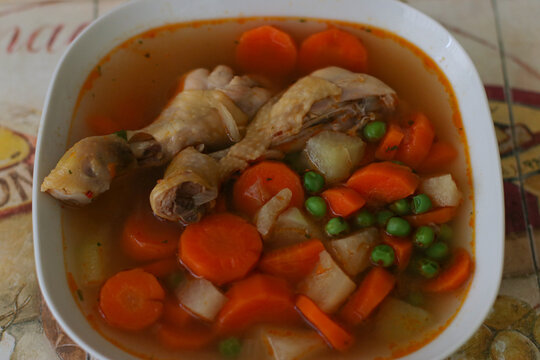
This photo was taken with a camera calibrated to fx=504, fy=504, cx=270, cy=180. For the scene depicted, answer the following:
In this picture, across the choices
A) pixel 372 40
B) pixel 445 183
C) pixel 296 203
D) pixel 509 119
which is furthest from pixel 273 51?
pixel 509 119

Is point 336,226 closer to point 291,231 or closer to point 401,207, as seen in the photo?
point 291,231

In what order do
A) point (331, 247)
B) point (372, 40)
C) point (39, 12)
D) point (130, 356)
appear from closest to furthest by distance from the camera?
point (130, 356) < point (331, 247) < point (372, 40) < point (39, 12)

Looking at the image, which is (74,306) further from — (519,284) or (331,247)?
A: (519,284)

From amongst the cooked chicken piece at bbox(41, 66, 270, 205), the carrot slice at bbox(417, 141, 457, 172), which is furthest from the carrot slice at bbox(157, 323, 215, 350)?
the carrot slice at bbox(417, 141, 457, 172)

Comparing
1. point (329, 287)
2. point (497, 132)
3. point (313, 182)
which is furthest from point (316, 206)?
point (497, 132)

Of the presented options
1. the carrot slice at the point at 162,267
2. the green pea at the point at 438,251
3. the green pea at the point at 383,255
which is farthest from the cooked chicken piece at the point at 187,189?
the green pea at the point at 438,251
